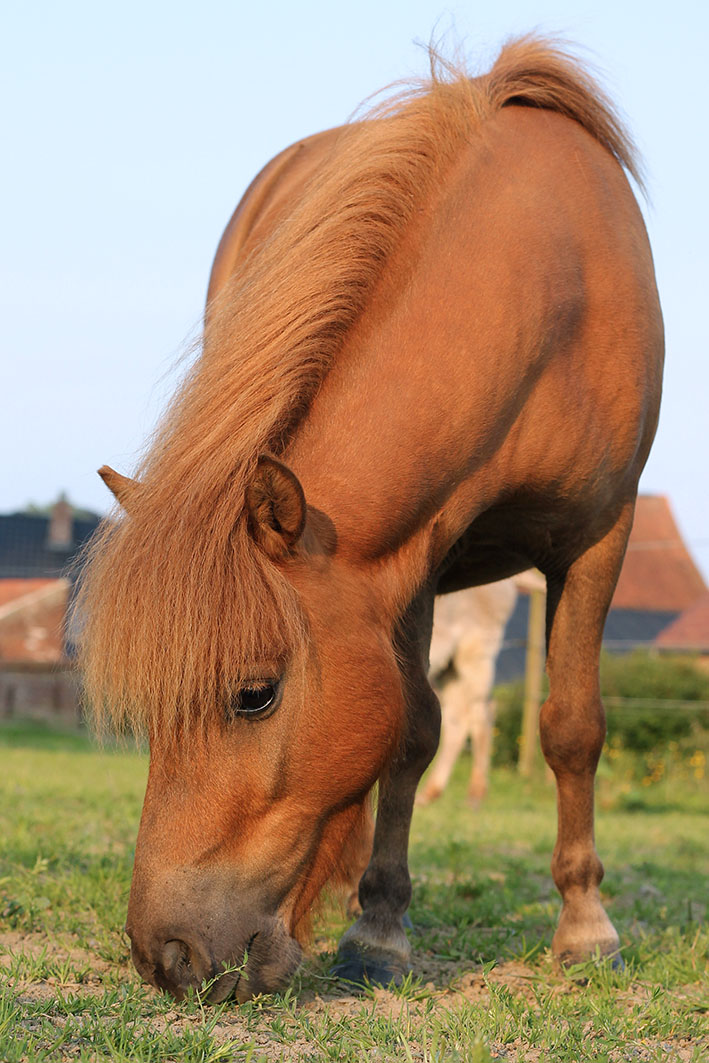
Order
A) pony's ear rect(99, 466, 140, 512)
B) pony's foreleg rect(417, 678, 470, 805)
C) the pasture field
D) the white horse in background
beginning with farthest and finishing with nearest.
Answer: the white horse in background → pony's foreleg rect(417, 678, 470, 805) → pony's ear rect(99, 466, 140, 512) → the pasture field

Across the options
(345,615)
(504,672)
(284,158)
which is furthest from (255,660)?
(504,672)

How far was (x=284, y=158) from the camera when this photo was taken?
4.64 meters

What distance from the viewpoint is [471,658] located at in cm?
1117

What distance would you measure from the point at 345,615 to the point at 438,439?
517 mm

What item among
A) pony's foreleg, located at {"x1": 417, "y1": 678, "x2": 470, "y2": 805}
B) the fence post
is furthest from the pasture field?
the fence post

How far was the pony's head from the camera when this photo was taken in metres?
2.30

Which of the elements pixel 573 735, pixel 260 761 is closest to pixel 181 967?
pixel 260 761

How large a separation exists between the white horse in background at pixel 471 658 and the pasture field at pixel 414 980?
492cm

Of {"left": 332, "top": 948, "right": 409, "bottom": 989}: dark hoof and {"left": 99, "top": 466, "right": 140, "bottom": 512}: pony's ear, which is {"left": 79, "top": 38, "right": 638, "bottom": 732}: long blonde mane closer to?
{"left": 99, "top": 466, "right": 140, "bottom": 512}: pony's ear

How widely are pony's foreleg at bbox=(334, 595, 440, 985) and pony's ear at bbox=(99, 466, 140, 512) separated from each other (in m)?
0.78

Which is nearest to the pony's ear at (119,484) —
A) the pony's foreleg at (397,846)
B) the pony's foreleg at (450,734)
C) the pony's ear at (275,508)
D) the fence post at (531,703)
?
the pony's ear at (275,508)

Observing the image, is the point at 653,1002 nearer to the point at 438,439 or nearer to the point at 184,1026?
the point at 184,1026

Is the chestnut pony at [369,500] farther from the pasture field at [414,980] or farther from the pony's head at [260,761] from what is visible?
the pasture field at [414,980]

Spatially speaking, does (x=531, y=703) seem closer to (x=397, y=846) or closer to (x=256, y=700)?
(x=397, y=846)
